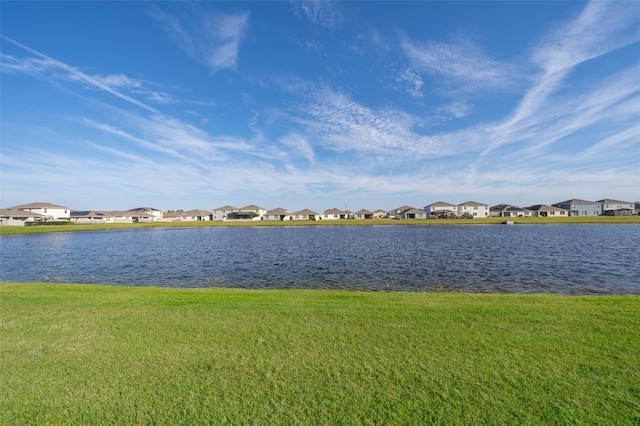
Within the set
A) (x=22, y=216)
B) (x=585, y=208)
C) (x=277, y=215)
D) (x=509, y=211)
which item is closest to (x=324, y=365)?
(x=22, y=216)

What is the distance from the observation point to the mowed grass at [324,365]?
3809mm

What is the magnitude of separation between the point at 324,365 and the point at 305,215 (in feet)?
384

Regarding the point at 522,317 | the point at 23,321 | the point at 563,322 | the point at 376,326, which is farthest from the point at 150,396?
→ the point at 563,322

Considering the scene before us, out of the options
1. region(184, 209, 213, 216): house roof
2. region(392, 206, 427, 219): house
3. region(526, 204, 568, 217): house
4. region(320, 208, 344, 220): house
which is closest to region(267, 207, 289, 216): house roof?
region(320, 208, 344, 220): house

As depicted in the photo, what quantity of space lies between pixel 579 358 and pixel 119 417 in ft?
22.4

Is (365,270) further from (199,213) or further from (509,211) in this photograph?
(509,211)

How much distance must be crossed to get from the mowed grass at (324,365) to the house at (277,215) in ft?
369

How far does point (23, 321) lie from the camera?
23.5 feet

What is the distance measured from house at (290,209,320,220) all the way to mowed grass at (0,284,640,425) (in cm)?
11034

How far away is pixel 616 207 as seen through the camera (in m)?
113

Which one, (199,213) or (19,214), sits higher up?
(199,213)

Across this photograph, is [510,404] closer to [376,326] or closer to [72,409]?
[376,326]

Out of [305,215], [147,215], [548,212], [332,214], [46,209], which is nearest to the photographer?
[46,209]

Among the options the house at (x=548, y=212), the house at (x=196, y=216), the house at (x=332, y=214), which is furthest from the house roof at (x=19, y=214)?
the house at (x=548, y=212)
